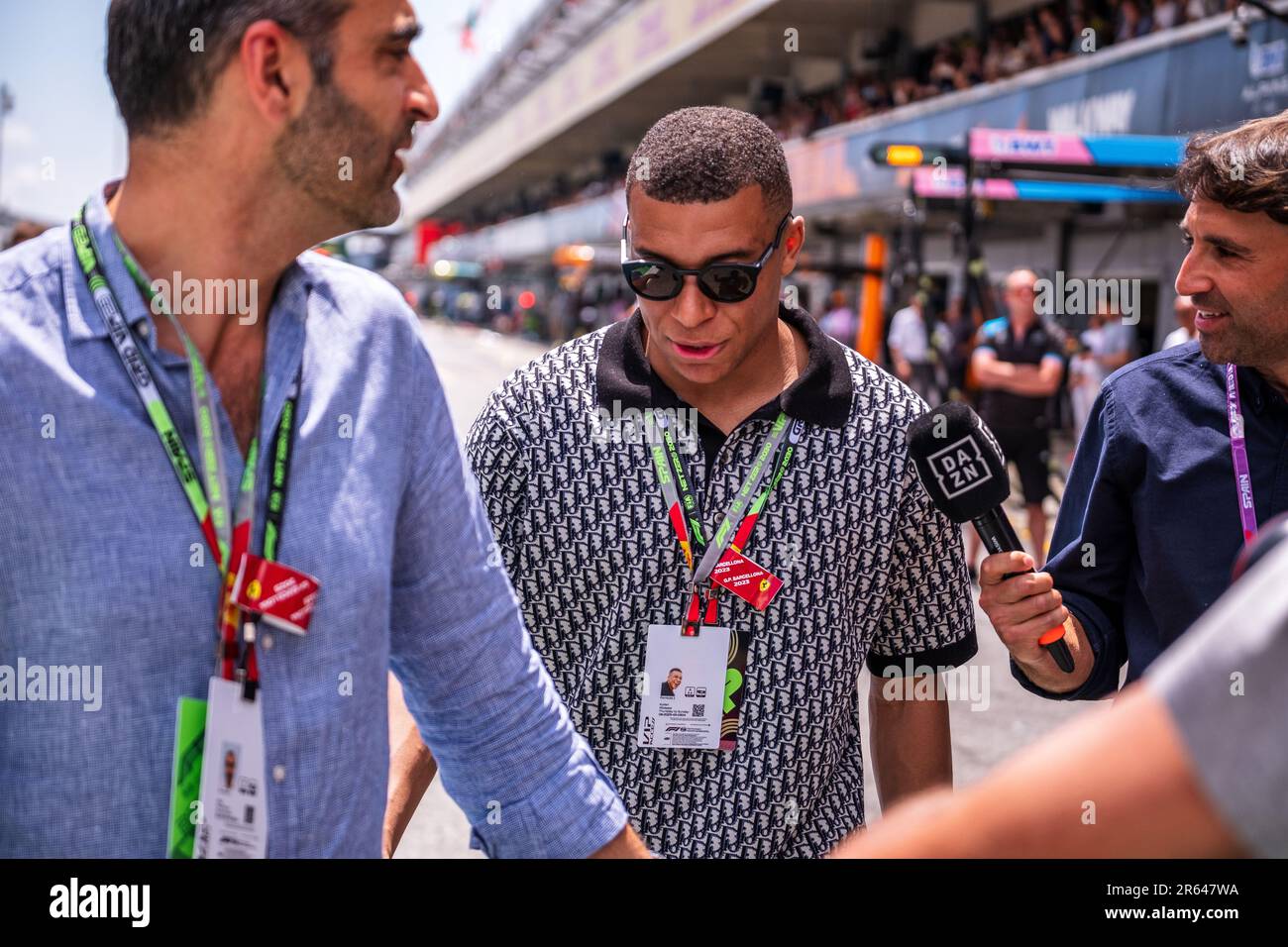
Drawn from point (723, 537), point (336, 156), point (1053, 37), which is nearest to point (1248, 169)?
point (723, 537)

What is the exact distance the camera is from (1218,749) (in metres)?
0.74

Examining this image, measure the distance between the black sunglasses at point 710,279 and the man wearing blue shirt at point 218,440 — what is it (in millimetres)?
829

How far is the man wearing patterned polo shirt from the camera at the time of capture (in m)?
2.19

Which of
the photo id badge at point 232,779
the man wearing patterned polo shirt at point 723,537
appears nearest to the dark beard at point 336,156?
the photo id badge at point 232,779

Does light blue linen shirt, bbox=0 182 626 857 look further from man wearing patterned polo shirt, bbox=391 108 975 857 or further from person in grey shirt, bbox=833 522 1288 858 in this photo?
person in grey shirt, bbox=833 522 1288 858

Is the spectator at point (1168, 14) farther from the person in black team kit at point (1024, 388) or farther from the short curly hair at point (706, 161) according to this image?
the short curly hair at point (706, 161)

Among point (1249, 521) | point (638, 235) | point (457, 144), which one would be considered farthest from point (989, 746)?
point (457, 144)

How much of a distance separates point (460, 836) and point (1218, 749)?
4047 millimetres

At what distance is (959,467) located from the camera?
2.06 metres

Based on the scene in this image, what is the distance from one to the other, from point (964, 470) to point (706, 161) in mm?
715

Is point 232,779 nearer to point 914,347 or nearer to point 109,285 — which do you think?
point 109,285

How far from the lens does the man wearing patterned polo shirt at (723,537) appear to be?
2186 millimetres

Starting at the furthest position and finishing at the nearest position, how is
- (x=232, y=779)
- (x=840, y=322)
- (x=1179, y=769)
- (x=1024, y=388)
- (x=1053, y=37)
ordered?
(x=840, y=322) → (x=1053, y=37) → (x=1024, y=388) → (x=232, y=779) → (x=1179, y=769)
